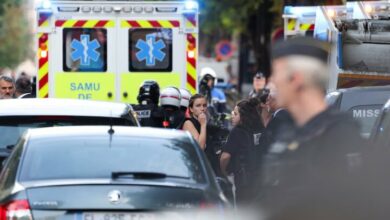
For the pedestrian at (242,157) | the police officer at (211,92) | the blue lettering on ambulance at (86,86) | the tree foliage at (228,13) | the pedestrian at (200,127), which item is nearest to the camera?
the pedestrian at (242,157)

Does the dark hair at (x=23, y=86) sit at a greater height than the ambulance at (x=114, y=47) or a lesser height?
lesser

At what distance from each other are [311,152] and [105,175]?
2.15 m

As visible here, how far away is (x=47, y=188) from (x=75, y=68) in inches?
392

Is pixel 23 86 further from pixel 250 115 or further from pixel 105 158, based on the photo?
pixel 105 158

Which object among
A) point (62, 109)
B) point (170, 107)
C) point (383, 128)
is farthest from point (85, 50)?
point (383, 128)

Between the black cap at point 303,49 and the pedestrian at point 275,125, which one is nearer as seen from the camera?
the black cap at point 303,49

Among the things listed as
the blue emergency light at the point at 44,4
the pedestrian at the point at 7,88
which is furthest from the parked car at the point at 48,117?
the blue emergency light at the point at 44,4

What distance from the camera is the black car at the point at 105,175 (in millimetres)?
7379

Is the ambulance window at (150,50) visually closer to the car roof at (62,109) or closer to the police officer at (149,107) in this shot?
the police officer at (149,107)

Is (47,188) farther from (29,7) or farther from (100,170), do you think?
(29,7)

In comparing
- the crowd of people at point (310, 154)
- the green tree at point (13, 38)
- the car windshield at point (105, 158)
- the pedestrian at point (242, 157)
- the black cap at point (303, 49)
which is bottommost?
the green tree at point (13, 38)

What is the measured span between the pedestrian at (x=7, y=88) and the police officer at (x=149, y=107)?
2.07 meters

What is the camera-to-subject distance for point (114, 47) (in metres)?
17.4

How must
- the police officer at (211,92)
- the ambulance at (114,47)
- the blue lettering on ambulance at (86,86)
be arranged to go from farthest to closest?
the police officer at (211,92) < the blue lettering on ambulance at (86,86) < the ambulance at (114,47)
